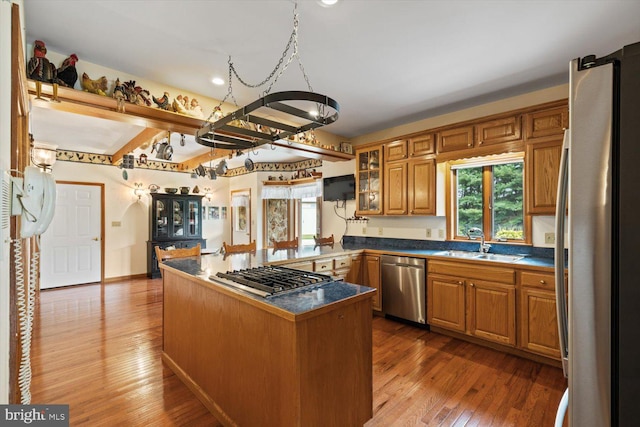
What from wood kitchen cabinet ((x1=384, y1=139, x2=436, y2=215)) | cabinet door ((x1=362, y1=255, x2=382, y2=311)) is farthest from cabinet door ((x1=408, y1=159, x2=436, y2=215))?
cabinet door ((x1=362, y1=255, x2=382, y2=311))

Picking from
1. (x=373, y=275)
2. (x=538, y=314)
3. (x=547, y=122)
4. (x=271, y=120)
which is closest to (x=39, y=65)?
(x=271, y=120)

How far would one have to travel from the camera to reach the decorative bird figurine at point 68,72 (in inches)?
87.4

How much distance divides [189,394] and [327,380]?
129 cm

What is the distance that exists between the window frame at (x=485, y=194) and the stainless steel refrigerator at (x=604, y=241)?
2398mm

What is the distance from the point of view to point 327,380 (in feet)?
5.00

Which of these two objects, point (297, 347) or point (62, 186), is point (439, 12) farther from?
point (62, 186)

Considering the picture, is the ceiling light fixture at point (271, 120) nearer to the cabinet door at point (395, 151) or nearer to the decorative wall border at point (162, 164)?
the cabinet door at point (395, 151)

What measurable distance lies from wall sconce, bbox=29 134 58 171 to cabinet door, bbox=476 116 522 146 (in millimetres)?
5349

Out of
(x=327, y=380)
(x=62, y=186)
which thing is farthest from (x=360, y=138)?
(x=62, y=186)

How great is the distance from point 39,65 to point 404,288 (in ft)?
12.6

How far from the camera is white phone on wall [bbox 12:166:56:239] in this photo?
93cm

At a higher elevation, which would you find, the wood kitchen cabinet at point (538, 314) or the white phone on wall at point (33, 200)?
the white phone on wall at point (33, 200)

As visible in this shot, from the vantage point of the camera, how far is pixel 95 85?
7.84 ft

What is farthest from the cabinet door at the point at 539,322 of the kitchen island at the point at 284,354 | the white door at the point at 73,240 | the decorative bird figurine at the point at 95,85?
the white door at the point at 73,240
